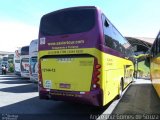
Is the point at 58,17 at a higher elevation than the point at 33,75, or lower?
higher

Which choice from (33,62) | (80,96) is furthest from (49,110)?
(33,62)

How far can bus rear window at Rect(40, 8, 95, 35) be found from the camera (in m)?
7.75

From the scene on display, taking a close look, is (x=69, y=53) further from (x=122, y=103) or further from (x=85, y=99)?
(x=122, y=103)

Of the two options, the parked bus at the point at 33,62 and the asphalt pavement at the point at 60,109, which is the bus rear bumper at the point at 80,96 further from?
the parked bus at the point at 33,62

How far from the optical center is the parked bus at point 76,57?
294 inches

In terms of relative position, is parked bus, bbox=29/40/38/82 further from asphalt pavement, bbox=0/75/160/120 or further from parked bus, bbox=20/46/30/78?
asphalt pavement, bbox=0/75/160/120

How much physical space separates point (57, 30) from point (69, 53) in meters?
0.94

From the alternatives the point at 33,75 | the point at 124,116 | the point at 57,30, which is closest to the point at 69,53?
the point at 57,30

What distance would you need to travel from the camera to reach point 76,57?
776 cm

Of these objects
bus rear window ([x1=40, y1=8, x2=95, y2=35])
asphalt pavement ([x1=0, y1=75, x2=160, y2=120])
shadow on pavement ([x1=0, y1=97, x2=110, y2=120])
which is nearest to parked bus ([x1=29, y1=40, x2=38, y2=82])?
asphalt pavement ([x1=0, y1=75, x2=160, y2=120])

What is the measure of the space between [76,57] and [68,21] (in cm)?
124

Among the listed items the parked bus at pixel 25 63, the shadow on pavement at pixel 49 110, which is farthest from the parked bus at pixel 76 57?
the parked bus at pixel 25 63

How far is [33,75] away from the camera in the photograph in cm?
1619

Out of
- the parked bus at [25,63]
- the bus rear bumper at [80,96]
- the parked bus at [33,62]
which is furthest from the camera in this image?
the parked bus at [25,63]
